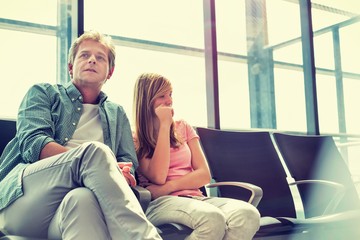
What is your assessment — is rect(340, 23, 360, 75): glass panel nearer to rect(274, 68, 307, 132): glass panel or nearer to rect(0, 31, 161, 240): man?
rect(274, 68, 307, 132): glass panel

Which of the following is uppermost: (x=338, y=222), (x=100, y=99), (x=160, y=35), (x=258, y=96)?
(x=160, y=35)

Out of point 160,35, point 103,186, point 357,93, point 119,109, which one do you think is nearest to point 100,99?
point 119,109

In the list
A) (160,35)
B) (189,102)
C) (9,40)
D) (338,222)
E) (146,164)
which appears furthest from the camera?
(160,35)

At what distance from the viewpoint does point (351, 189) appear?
9.94ft

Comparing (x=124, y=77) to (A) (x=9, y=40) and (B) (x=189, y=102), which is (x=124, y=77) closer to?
(B) (x=189, y=102)

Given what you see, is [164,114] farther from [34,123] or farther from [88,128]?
[34,123]

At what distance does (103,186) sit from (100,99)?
792 millimetres

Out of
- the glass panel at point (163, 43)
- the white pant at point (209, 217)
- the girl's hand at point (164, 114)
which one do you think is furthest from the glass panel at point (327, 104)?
the white pant at point (209, 217)

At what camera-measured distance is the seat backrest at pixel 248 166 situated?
2.53m

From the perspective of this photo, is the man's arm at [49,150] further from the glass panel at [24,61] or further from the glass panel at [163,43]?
the glass panel at [163,43]

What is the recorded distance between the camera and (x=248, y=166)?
265 centimetres

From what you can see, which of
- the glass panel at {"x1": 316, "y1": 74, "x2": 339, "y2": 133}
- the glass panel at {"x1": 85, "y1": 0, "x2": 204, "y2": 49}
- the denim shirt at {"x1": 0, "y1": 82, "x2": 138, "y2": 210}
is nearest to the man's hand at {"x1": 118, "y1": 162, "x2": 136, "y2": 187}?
the denim shirt at {"x1": 0, "y1": 82, "x2": 138, "y2": 210}

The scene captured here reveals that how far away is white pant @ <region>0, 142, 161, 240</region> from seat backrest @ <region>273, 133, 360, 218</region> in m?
1.76

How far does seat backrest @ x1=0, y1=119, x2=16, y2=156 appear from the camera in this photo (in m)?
1.90
